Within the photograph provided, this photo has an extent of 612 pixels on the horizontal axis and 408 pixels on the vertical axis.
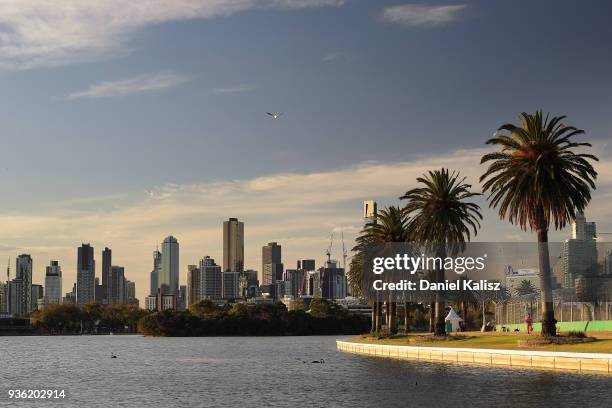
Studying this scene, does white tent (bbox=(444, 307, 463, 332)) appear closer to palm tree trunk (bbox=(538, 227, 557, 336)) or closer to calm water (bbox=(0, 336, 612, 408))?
calm water (bbox=(0, 336, 612, 408))

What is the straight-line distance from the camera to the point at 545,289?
272 ft

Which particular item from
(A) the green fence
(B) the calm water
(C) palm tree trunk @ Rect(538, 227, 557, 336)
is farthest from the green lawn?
(A) the green fence

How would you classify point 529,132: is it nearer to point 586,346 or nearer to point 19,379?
point 586,346

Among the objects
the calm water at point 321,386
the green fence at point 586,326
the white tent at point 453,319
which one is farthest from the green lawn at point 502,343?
the white tent at point 453,319

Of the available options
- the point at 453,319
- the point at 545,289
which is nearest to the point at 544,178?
the point at 545,289

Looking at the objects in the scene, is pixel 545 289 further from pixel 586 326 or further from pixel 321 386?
pixel 321 386

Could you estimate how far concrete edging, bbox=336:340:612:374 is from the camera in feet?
201

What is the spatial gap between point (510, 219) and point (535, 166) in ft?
22.0

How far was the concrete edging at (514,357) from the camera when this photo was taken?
61.2 metres

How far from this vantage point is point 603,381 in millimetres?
55125

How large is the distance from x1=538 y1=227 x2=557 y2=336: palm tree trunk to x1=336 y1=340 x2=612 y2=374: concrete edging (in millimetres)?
7443

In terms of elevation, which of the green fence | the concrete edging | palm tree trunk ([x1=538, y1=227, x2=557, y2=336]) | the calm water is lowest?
the calm water

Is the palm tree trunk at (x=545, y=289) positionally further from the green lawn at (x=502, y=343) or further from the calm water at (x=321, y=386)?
the calm water at (x=321, y=386)

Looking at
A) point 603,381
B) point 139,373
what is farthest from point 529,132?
point 139,373
